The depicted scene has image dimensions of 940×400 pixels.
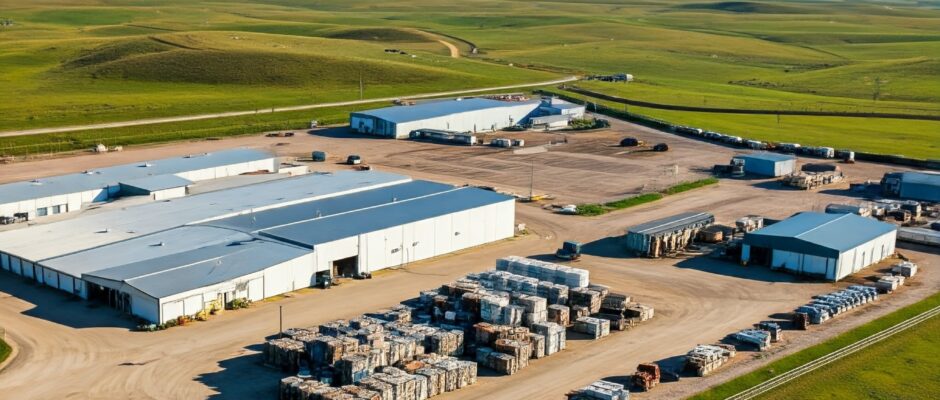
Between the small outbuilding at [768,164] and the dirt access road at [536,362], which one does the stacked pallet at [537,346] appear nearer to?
the dirt access road at [536,362]

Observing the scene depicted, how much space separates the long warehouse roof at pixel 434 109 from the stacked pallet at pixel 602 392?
70523 mm

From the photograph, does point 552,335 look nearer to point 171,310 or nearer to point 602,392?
point 602,392

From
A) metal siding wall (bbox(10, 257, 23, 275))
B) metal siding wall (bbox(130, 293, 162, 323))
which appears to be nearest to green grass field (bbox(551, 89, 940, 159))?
metal siding wall (bbox(130, 293, 162, 323))

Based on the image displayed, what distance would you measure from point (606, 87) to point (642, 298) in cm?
9867

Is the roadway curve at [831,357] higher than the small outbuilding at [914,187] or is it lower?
lower

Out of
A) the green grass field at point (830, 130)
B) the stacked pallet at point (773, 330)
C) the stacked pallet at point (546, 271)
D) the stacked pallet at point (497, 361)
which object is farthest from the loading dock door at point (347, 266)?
the green grass field at point (830, 130)

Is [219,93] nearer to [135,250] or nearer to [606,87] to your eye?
[606,87]

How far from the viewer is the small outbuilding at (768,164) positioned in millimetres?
91375

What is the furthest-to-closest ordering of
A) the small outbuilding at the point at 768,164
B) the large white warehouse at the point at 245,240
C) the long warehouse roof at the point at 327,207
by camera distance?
the small outbuilding at the point at 768,164, the long warehouse roof at the point at 327,207, the large white warehouse at the point at 245,240

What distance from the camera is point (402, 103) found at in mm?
131375

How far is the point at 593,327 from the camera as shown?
164 feet

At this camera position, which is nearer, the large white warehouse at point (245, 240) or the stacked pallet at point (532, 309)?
the stacked pallet at point (532, 309)

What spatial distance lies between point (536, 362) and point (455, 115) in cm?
6994

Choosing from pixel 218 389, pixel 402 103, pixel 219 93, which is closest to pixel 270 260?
pixel 218 389
